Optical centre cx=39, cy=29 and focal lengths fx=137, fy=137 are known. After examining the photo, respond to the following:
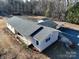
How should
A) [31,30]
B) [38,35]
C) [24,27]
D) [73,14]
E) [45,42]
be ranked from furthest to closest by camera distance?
[73,14]
[24,27]
[31,30]
[45,42]
[38,35]

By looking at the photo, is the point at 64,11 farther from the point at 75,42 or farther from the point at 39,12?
the point at 75,42

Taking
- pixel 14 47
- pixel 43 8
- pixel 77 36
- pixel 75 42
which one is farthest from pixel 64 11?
pixel 14 47

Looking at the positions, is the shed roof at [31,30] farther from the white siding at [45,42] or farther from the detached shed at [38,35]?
the white siding at [45,42]

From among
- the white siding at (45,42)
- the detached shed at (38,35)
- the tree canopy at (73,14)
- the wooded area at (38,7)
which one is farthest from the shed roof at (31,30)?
the wooded area at (38,7)

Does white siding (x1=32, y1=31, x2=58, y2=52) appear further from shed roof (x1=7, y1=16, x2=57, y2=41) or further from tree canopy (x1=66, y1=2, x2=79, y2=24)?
tree canopy (x1=66, y1=2, x2=79, y2=24)

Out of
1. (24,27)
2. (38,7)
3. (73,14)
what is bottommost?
(24,27)

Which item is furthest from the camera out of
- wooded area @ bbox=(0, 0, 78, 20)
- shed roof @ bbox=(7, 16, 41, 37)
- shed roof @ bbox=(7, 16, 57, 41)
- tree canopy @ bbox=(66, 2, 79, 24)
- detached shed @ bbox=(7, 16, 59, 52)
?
wooded area @ bbox=(0, 0, 78, 20)

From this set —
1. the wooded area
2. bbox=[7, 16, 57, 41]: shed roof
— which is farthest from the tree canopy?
bbox=[7, 16, 57, 41]: shed roof

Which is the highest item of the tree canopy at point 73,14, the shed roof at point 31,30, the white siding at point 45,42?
the tree canopy at point 73,14

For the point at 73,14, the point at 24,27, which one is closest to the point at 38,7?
the point at 73,14

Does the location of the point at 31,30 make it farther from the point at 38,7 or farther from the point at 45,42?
the point at 38,7

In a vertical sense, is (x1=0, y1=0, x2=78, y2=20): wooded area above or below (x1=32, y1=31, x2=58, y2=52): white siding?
above

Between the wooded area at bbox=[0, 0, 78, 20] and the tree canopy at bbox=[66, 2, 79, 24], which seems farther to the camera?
the wooded area at bbox=[0, 0, 78, 20]

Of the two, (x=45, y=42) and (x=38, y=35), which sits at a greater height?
(x=38, y=35)
